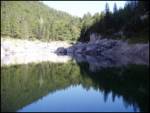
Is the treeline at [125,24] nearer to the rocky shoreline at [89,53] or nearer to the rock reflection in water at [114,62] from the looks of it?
the rocky shoreline at [89,53]

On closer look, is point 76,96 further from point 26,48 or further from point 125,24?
point 26,48

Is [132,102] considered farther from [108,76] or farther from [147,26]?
[147,26]

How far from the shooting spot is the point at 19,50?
137 m

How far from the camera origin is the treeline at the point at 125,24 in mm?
96075

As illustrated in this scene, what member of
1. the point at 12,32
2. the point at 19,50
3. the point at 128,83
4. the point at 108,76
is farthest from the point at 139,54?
the point at 12,32

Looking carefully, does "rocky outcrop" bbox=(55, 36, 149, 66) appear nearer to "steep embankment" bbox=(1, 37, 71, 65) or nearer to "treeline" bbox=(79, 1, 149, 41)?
"treeline" bbox=(79, 1, 149, 41)

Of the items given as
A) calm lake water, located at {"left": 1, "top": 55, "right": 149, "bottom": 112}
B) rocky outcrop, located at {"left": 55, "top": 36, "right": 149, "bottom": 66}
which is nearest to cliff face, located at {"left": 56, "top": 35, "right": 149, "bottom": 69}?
rocky outcrop, located at {"left": 55, "top": 36, "right": 149, "bottom": 66}

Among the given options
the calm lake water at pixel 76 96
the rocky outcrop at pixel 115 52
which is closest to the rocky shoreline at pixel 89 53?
the rocky outcrop at pixel 115 52

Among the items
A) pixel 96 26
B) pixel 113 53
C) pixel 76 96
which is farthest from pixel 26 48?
pixel 76 96

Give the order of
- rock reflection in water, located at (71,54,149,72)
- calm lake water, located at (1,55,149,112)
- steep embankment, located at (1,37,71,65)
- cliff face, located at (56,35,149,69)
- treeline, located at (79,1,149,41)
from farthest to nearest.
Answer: steep embankment, located at (1,37,71,65), treeline, located at (79,1,149,41), cliff face, located at (56,35,149,69), rock reflection in water, located at (71,54,149,72), calm lake water, located at (1,55,149,112)

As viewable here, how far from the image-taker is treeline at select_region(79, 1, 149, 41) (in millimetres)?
96075

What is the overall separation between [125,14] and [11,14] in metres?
79.5

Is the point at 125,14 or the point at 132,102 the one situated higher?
the point at 125,14

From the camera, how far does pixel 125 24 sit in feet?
389
